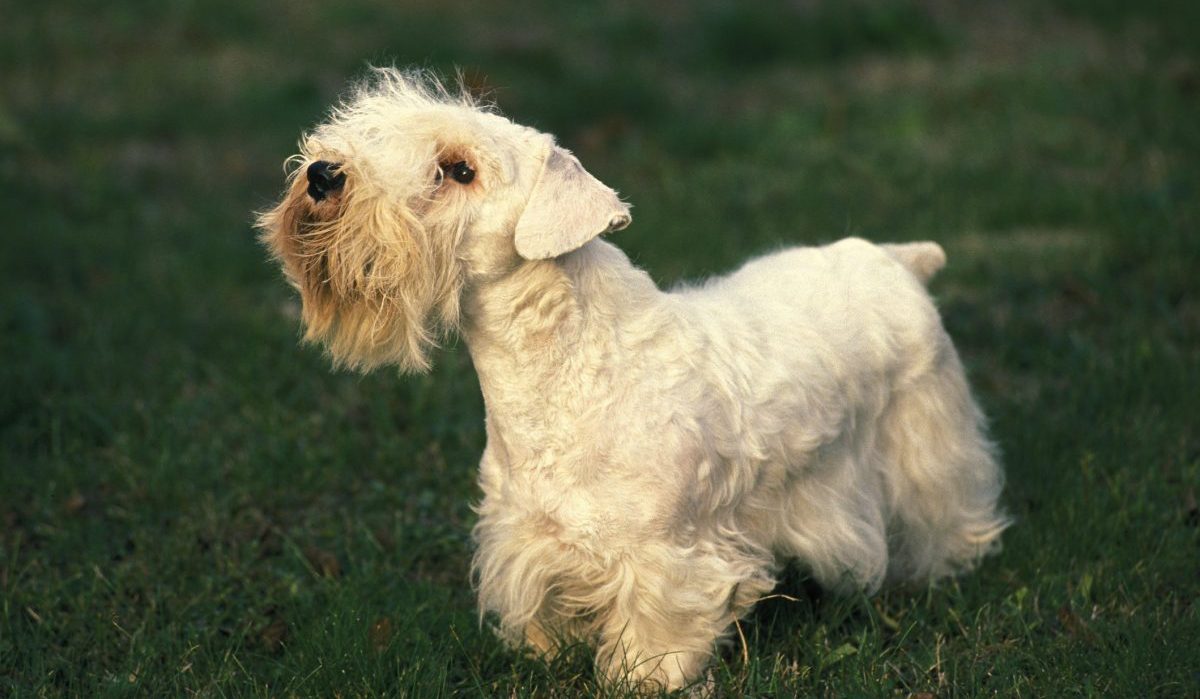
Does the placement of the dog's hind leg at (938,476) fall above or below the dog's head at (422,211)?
below

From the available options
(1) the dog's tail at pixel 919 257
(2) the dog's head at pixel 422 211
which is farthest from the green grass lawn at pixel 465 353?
(1) the dog's tail at pixel 919 257

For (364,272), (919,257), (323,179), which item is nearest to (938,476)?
(919,257)

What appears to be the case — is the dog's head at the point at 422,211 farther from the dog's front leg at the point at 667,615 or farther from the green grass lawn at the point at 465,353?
the dog's front leg at the point at 667,615

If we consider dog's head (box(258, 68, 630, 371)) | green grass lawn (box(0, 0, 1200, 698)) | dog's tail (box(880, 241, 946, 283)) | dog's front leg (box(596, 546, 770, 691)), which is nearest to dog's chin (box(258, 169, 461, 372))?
dog's head (box(258, 68, 630, 371))

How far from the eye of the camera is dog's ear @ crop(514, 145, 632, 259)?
346 centimetres

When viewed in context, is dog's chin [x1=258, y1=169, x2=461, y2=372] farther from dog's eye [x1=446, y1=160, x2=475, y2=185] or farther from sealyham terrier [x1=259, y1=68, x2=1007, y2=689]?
dog's eye [x1=446, y1=160, x2=475, y2=185]

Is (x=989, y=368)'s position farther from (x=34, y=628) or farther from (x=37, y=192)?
(x=37, y=192)

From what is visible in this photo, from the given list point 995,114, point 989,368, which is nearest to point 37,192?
point 989,368

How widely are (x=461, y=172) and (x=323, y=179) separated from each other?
0.36 m

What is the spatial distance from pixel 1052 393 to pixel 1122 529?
1246 mm

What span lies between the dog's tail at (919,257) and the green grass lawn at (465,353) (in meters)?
0.97

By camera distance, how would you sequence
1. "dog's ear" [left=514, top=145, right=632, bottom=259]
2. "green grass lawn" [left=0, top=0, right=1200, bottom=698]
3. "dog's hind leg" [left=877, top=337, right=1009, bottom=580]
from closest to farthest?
"dog's ear" [left=514, top=145, right=632, bottom=259]
"green grass lawn" [left=0, top=0, right=1200, bottom=698]
"dog's hind leg" [left=877, top=337, right=1009, bottom=580]

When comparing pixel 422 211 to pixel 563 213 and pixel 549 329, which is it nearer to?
pixel 563 213

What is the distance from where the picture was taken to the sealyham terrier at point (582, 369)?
352 centimetres
